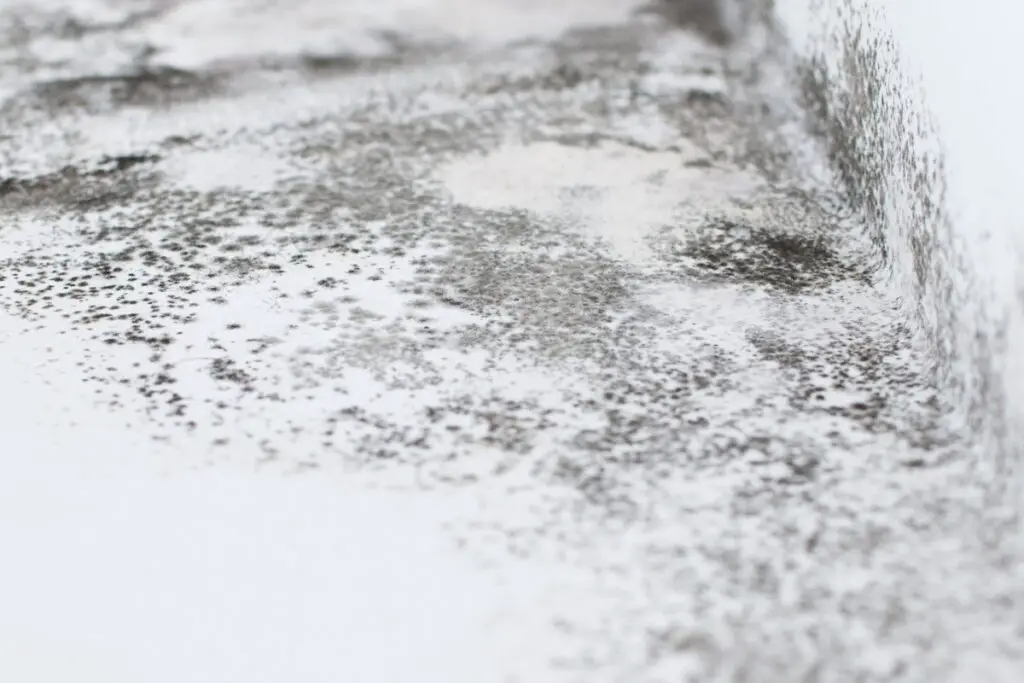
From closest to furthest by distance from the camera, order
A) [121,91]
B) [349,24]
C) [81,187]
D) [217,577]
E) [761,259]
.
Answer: [217,577]
[761,259]
[81,187]
[121,91]
[349,24]

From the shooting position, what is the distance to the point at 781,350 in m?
1.15

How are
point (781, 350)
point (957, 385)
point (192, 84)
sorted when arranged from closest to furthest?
point (957, 385) < point (781, 350) < point (192, 84)

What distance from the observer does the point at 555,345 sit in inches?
45.7

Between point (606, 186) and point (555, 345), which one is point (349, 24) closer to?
point (606, 186)

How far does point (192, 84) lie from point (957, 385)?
1.41 metres

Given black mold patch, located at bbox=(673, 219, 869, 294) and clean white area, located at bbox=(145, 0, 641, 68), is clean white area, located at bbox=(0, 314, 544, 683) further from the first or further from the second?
clean white area, located at bbox=(145, 0, 641, 68)

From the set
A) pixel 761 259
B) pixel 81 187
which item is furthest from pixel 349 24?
pixel 761 259

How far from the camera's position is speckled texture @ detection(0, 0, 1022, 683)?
838 mm

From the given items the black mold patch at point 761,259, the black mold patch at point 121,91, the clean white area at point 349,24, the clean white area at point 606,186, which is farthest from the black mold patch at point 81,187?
the black mold patch at point 761,259

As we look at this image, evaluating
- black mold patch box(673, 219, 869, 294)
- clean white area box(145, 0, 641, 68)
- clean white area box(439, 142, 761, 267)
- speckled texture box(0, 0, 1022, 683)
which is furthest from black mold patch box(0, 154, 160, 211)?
black mold patch box(673, 219, 869, 294)

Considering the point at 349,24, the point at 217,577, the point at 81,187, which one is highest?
the point at 349,24

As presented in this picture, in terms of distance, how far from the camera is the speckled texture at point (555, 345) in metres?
0.84

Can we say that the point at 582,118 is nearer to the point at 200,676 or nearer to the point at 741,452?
the point at 741,452

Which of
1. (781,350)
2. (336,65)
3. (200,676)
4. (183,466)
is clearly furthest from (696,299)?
(336,65)
